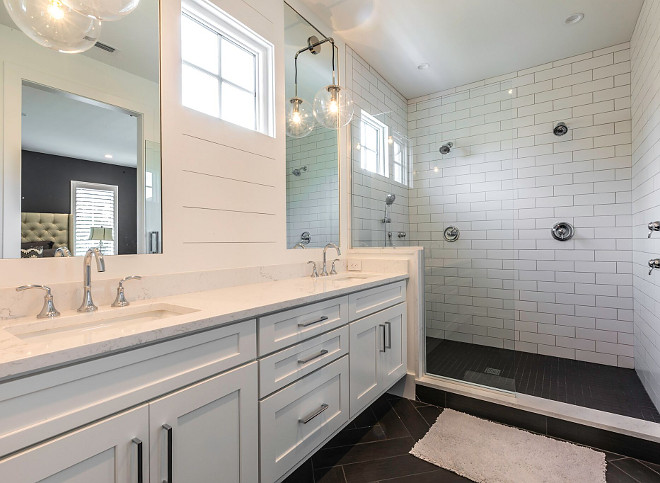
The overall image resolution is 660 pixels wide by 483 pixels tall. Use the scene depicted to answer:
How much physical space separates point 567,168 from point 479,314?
1.77 meters

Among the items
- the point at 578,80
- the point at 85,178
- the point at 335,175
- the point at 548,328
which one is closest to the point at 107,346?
the point at 85,178

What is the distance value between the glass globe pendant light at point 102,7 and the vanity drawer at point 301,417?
145 cm

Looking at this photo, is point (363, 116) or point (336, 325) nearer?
point (336, 325)

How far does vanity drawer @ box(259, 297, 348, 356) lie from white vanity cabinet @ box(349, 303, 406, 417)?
18 cm

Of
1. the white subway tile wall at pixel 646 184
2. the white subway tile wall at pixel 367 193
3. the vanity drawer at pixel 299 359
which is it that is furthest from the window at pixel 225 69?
the white subway tile wall at pixel 646 184

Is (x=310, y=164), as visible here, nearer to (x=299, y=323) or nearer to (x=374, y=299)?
(x=374, y=299)

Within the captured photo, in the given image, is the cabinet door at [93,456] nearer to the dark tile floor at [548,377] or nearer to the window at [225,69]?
the window at [225,69]

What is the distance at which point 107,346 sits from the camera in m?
0.85

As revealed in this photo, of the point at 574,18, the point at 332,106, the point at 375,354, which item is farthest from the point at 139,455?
the point at 574,18

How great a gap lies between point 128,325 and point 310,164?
5.68ft

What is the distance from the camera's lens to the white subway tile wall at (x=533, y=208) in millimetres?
2748

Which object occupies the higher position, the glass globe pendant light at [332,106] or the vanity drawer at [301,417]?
the glass globe pendant light at [332,106]

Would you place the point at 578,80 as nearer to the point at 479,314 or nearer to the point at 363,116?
the point at 363,116

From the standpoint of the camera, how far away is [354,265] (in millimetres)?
2852
